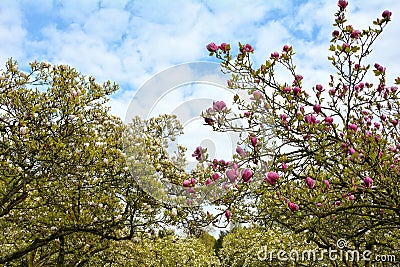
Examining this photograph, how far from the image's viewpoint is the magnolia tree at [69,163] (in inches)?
274

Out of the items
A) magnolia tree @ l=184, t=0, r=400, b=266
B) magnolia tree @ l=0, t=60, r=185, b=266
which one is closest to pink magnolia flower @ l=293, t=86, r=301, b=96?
magnolia tree @ l=184, t=0, r=400, b=266

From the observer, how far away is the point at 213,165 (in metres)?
4.04

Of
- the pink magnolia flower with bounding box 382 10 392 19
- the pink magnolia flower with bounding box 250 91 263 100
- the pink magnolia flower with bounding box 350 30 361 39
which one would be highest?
the pink magnolia flower with bounding box 382 10 392 19

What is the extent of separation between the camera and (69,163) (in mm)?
6848

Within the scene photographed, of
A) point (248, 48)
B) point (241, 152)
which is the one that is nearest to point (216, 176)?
point (241, 152)

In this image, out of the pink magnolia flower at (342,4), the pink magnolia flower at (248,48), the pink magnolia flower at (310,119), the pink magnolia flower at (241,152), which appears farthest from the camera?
the pink magnolia flower at (342,4)

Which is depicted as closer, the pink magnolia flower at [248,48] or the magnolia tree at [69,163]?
the pink magnolia flower at [248,48]

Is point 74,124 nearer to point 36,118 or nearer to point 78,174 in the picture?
point 36,118

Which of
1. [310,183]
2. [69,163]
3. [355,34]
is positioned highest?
[355,34]

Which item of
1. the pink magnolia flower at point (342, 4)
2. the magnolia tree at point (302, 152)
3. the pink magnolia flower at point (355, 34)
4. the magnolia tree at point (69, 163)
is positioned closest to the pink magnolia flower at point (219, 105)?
the magnolia tree at point (302, 152)

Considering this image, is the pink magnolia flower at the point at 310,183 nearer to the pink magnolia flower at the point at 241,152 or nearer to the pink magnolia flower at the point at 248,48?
the pink magnolia flower at the point at 241,152

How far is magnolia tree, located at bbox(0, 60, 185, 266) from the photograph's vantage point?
22.8 feet

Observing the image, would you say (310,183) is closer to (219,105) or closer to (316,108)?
(316,108)

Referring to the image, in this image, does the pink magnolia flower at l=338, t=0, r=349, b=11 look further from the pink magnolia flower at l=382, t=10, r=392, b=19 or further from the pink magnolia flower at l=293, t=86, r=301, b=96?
the pink magnolia flower at l=293, t=86, r=301, b=96
